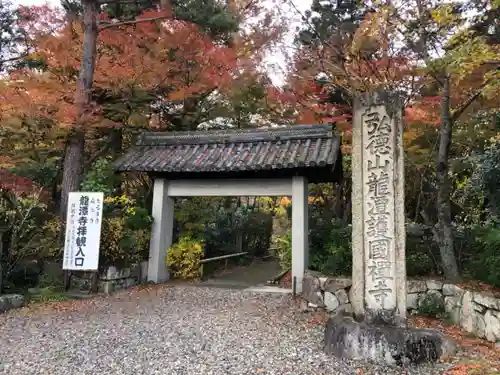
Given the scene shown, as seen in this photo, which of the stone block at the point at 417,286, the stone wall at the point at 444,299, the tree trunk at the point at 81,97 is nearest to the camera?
the stone wall at the point at 444,299

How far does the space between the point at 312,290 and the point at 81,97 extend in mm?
6952

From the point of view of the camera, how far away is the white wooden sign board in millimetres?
7836

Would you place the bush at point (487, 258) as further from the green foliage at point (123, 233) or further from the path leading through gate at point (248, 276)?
the green foliage at point (123, 233)

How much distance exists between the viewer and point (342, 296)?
7.22m

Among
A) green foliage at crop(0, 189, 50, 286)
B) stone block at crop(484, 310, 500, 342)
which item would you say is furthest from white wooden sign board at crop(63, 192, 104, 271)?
stone block at crop(484, 310, 500, 342)

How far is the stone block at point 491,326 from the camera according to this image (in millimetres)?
5176

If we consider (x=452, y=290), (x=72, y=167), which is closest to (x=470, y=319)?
(x=452, y=290)

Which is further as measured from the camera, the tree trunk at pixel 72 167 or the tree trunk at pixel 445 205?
the tree trunk at pixel 72 167

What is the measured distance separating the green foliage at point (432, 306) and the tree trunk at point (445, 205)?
433 millimetres

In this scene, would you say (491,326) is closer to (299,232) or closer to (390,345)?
(390,345)

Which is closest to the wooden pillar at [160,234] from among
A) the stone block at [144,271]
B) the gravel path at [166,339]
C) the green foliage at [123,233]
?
the stone block at [144,271]

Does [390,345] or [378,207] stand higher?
[378,207]

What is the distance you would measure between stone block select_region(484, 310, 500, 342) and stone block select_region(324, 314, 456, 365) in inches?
41.4

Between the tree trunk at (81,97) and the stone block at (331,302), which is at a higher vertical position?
the tree trunk at (81,97)
